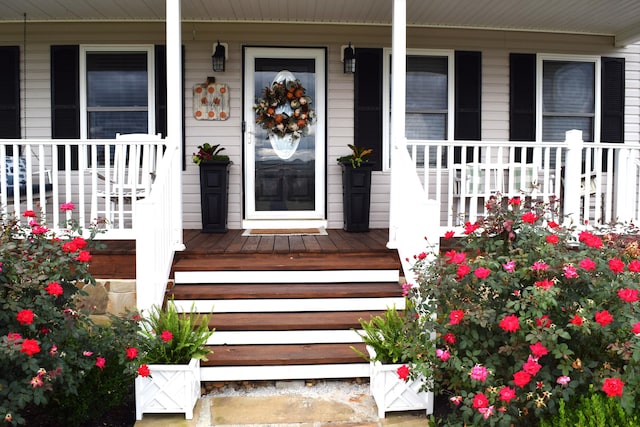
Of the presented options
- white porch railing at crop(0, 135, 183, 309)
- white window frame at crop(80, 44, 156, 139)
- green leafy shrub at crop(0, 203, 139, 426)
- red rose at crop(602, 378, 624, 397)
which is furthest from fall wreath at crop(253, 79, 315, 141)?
red rose at crop(602, 378, 624, 397)

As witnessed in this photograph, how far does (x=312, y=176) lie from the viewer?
235 inches

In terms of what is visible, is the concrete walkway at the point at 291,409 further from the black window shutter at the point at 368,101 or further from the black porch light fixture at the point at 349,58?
the black porch light fixture at the point at 349,58

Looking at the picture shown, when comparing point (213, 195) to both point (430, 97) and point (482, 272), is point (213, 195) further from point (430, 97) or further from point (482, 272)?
point (482, 272)

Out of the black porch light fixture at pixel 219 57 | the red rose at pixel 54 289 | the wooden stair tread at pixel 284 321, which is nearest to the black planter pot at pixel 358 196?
the black porch light fixture at pixel 219 57

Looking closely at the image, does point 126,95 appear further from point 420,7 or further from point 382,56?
point 420,7

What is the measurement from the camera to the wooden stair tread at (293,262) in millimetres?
4035

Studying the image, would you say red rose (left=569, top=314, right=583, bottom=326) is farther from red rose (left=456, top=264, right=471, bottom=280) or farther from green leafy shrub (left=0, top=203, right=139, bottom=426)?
green leafy shrub (left=0, top=203, right=139, bottom=426)

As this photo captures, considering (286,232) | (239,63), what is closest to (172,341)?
(286,232)

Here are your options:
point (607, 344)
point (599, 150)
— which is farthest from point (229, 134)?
point (607, 344)

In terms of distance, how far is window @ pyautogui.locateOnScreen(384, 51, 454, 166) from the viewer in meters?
6.01

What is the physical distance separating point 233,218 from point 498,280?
368cm

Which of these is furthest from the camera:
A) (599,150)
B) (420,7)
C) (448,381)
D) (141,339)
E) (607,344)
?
(420,7)

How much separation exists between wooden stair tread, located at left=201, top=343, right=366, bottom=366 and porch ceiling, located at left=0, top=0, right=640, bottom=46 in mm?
3271

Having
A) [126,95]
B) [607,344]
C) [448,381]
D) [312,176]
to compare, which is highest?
[126,95]
